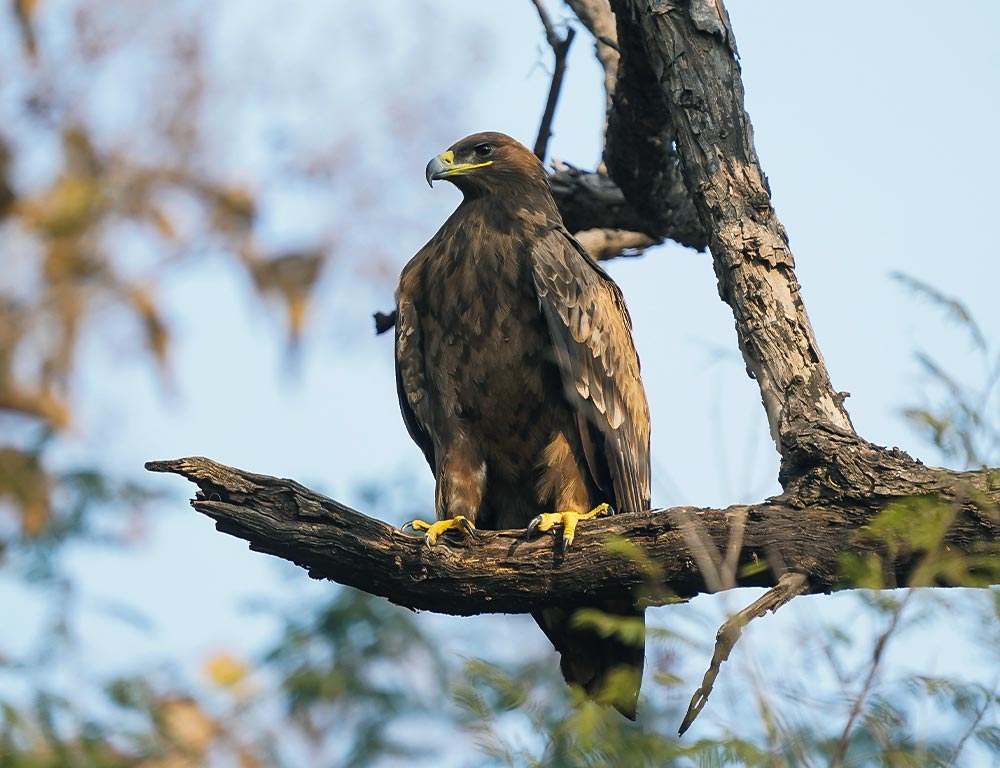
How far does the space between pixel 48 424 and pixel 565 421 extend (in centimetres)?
1042

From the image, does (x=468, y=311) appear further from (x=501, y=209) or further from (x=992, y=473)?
(x=992, y=473)

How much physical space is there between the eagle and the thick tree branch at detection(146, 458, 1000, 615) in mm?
750

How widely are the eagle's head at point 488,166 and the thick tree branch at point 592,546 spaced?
2.25m

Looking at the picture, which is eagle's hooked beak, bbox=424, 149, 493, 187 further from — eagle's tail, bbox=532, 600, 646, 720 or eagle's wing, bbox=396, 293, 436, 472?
eagle's tail, bbox=532, 600, 646, 720

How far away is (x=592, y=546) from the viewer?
4.67 metres

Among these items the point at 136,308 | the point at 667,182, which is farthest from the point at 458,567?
the point at 136,308

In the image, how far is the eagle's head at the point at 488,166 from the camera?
6.36 metres

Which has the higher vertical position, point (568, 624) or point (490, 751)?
point (568, 624)

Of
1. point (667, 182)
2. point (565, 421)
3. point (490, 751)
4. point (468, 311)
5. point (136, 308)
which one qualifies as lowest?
point (490, 751)

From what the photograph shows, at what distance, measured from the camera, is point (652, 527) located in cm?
452

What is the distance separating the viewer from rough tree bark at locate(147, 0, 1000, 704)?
13.9 feet

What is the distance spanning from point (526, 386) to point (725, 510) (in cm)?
146

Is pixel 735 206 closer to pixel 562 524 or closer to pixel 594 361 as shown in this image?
pixel 594 361

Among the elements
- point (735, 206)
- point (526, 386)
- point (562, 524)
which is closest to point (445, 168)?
point (526, 386)
